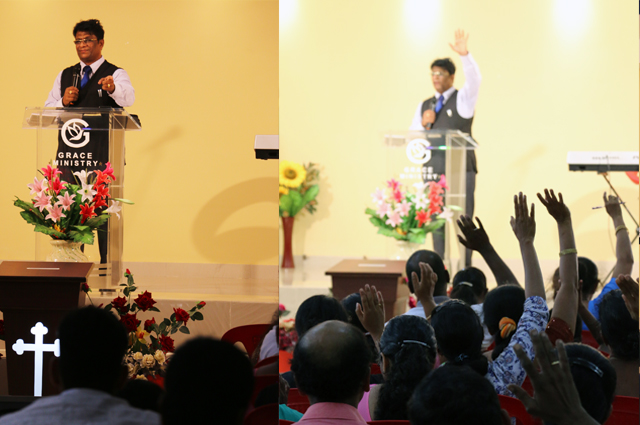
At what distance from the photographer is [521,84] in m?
2.30

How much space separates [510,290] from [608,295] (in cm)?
25

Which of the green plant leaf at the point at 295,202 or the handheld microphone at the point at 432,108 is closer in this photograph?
the handheld microphone at the point at 432,108

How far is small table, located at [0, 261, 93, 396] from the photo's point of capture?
2.36 m

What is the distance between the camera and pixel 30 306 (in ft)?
7.79

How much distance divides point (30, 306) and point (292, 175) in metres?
3.26

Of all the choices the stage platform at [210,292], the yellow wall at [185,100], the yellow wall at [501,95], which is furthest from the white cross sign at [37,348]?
the yellow wall at [185,100]

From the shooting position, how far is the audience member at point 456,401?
3.44 feet

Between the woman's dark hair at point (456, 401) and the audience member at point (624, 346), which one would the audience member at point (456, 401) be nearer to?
the woman's dark hair at point (456, 401)

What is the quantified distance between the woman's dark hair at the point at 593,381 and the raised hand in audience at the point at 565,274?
285 millimetres

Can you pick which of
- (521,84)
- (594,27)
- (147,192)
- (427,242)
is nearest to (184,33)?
(147,192)

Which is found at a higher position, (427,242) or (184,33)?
(184,33)

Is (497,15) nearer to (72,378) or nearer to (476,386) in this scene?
(476,386)

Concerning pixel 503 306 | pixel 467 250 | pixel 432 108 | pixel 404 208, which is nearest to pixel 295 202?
pixel 432 108

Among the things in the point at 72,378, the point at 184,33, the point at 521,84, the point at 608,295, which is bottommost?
the point at 72,378
